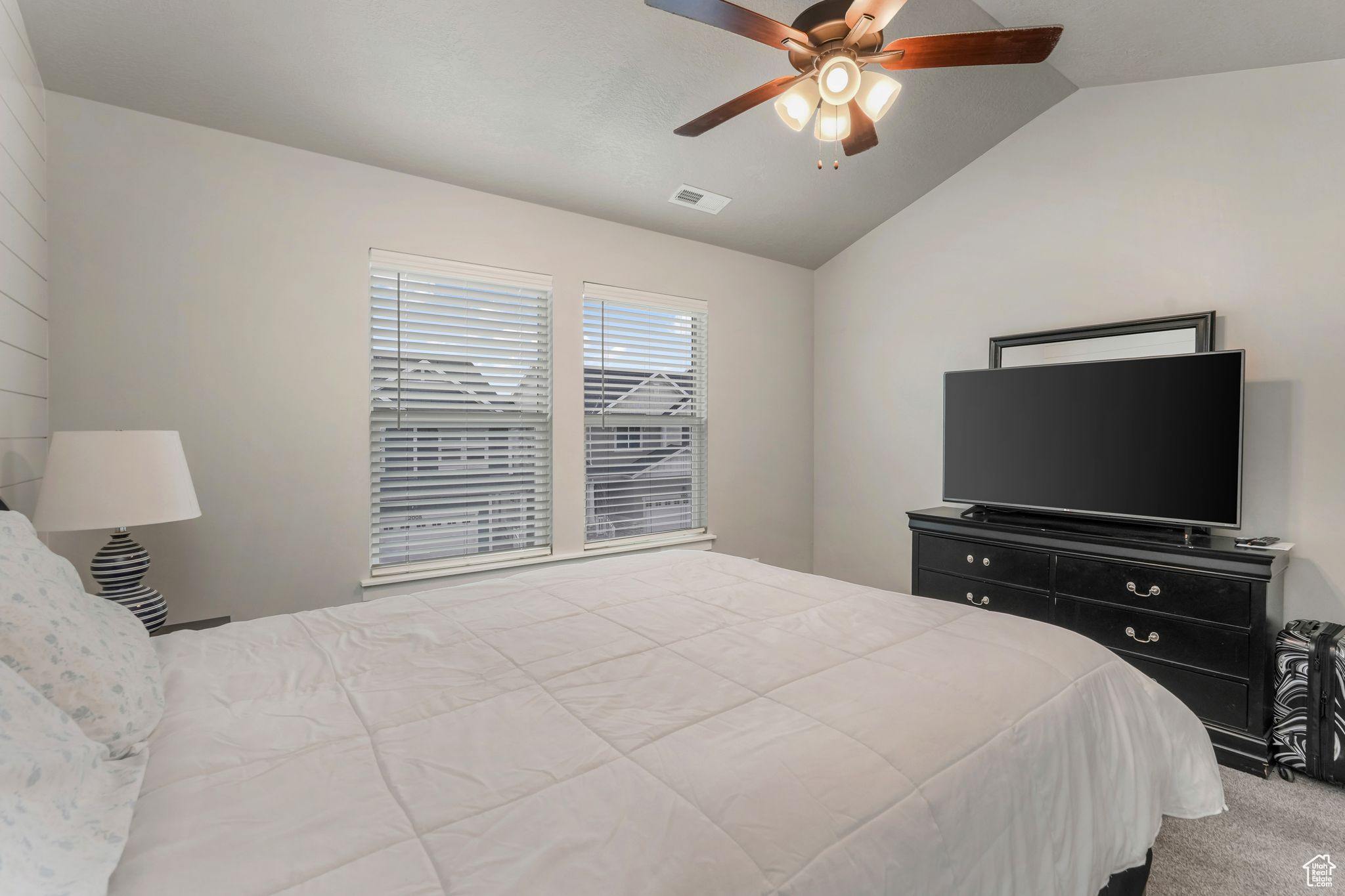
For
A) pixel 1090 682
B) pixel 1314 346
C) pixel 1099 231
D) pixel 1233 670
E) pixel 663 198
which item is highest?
pixel 663 198

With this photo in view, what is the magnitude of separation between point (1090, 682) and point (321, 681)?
5.60 feet

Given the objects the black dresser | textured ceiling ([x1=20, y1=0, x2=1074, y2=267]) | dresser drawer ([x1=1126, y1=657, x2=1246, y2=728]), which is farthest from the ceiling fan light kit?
dresser drawer ([x1=1126, y1=657, x2=1246, y2=728])

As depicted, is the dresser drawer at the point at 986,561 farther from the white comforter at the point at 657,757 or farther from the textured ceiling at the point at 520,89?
the textured ceiling at the point at 520,89

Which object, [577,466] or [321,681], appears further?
[577,466]

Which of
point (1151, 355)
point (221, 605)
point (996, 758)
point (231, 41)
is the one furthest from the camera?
point (1151, 355)

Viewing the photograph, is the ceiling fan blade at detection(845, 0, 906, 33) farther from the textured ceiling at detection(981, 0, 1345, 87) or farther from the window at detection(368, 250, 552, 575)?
the window at detection(368, 250, 552, 575)

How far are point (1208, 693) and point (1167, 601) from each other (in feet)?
1.20

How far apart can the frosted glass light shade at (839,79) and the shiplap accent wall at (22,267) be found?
2380mm

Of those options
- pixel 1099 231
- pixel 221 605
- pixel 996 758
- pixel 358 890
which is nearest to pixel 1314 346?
pixel 1099 231

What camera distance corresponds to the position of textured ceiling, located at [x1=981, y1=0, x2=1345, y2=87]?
2287 mm

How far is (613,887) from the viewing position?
72cm

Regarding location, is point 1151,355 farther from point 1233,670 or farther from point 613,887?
point 613,887

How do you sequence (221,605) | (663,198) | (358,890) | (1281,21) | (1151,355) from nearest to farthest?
(358,890) < (1281,21) < (221,605) < (1151,355) < (663,198)

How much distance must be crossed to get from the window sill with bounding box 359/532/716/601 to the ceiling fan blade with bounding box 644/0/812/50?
98.8 inches
